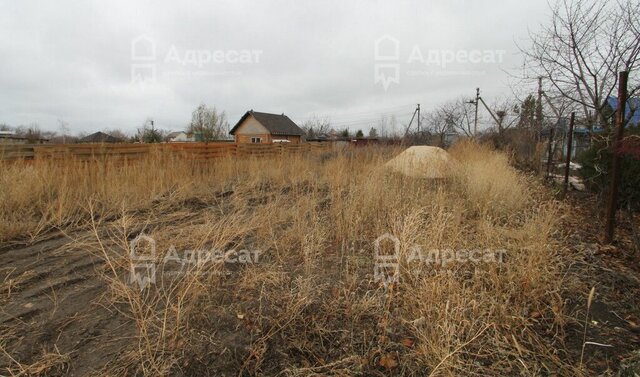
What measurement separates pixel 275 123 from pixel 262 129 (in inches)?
96.7

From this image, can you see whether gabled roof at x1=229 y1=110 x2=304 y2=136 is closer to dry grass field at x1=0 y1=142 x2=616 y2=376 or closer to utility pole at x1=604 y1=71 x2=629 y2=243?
dry grass field at x1=0 y1=142 x2=616 y2=376

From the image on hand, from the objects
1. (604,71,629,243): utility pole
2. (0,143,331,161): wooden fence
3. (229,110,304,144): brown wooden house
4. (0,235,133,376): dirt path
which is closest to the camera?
(0,235,133,376): dirt path

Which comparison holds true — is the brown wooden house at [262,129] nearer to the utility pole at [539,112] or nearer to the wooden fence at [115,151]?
the wooden fence at [115,151]

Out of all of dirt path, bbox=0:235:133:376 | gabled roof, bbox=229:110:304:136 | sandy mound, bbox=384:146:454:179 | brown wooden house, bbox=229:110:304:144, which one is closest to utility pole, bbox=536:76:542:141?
sandy mound, bbox=384:146:454:179

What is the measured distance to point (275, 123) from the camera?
36.3 m

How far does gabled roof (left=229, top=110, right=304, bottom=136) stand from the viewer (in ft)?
114

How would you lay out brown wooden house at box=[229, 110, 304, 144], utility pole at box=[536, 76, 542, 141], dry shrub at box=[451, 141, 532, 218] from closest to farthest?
dry shrub at box=[451, 141, 532, 218]
utility pole at box=[536, 76, 542, 141]
brown wooden house at box=[229, 110, 304, 144]

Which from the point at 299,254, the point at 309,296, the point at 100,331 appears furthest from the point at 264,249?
the point at 100,331

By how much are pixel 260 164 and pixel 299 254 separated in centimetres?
671

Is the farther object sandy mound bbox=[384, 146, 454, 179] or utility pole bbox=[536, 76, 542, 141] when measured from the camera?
utility pole bbox=[536, 76, 542, 141]

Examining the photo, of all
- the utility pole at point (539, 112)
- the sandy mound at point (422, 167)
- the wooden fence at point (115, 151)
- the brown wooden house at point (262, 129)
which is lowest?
the sandy mound at point (422, 167)

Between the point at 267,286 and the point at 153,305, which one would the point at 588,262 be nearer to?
the point at 267,286

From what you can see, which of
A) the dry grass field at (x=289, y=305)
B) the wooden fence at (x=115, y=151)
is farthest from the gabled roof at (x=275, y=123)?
the dry grass field at (x=289, y=305)

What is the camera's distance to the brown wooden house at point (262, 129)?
34375 mm
